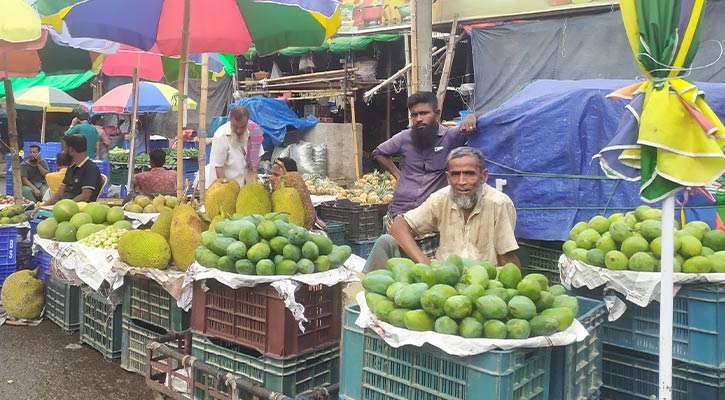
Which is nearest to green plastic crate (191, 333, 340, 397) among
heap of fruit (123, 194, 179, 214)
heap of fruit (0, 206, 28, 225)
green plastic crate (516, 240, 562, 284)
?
green plastic crate (516, 240, 562, 284)

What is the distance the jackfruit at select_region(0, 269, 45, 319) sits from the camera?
6139 millimetres

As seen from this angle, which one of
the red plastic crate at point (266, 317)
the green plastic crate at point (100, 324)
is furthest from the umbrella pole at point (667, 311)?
the green plastic crate at point (100, 324)

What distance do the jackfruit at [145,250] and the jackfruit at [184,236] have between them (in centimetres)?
7

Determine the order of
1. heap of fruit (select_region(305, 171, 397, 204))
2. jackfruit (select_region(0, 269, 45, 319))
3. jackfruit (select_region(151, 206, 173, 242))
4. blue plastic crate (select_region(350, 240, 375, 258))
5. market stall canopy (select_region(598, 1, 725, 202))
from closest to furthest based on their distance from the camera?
market stall canopy (select_region(598, 1, 725, 202))
jackfruit (select_region(151, 206, 173, 242))
jackfruit (select_region(0, 269, 45, 319))
blue plastic crate (select_region(350, 240, 375, 258))
heap of fruit (select_region(305, 171, 397, 204))

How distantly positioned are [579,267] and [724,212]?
2.27 meters

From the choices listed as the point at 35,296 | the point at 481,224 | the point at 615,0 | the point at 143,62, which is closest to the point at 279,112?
the point at 143,62

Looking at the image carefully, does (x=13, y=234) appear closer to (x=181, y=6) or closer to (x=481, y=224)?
(x=181, y=6)

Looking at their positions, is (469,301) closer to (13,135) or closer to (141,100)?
(13,135)

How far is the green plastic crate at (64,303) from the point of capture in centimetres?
584

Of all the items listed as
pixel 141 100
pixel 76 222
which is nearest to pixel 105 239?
pixel 76 222

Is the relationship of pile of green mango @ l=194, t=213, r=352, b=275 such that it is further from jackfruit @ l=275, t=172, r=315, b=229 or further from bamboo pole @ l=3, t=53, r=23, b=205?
bamboo pole @ l=3, t=53, r=23, b=205

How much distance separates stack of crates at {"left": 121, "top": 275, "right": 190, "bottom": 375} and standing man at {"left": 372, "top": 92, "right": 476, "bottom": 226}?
222 cm

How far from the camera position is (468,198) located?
3.96 meters

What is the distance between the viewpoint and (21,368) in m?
4.98
